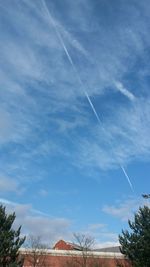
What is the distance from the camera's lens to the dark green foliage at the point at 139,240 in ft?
119

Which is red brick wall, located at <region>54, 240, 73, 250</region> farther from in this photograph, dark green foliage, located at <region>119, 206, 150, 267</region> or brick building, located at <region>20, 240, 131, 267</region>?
dark green foliage, located at <region>119, 206, 150, 267</region>

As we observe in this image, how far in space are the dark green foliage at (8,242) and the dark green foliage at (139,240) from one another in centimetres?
1136

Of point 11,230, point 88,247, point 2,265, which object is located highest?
point 88,247

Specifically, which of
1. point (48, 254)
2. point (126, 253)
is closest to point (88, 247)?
point (48, 254)

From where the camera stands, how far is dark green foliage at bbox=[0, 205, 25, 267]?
30891 mm

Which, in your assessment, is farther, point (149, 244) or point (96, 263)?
point (96, 263)

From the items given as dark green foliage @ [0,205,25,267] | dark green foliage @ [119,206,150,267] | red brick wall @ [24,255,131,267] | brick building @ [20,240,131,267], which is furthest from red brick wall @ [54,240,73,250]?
dark green foliage @ [0,205,25,267]

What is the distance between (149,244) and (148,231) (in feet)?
4.11

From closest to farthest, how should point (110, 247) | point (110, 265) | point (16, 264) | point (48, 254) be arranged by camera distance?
point (16, 264), point (48, 254), point (110, 265), point (110, 247)

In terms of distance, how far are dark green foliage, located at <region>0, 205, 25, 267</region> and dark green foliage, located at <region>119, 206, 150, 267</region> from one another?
37.3ft

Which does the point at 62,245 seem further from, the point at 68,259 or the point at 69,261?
the point at 69,261

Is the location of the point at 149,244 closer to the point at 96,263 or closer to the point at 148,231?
the point at 148,231

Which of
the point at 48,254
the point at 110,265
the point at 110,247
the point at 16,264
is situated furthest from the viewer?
the point at 110,247

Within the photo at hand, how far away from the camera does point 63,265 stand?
170ft
